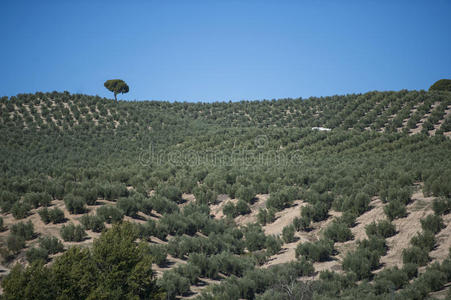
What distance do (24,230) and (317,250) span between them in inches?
489

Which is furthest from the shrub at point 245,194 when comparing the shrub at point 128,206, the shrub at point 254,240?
the shrub at point 128,206

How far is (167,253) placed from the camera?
16.2m

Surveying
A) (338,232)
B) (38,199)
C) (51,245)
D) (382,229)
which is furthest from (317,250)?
(38,199)

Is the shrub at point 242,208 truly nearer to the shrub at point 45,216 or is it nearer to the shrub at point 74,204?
the shrub at point 74,204

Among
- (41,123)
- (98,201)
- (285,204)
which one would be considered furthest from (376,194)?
(41,123)

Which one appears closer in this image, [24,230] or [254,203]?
[24,230]

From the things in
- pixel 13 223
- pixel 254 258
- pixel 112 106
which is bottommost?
pixel 254 258

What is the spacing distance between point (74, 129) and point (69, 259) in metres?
42.3

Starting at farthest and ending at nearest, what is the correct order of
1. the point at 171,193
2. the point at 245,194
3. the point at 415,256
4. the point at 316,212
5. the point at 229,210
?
the point at 171,193
the point at 245,194
the point at 229,210
the point at 316,212
the point at 415,256

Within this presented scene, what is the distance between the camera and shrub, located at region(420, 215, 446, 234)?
14.7m

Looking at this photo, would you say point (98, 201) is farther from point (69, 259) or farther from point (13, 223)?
point (69, 259)

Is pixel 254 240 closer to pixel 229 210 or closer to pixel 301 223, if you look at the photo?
pixel 301 223

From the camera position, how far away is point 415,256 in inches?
517

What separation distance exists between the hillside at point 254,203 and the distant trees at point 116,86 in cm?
3056
